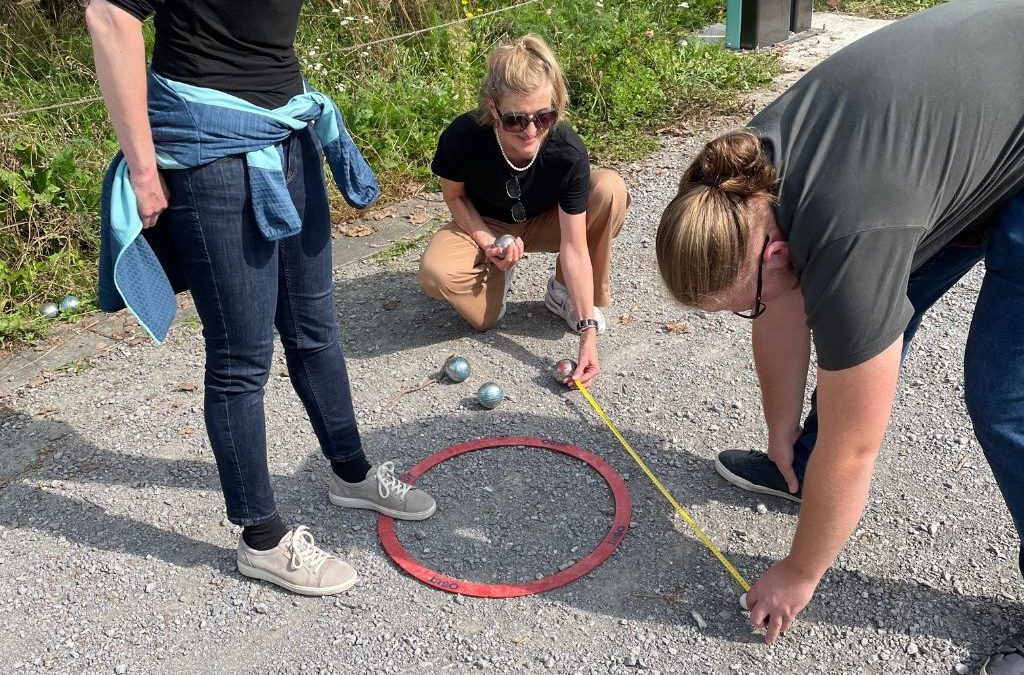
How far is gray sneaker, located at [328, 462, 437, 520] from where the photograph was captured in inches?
122

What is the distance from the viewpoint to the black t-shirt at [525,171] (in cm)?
386

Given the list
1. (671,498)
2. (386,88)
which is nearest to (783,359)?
(671,498)

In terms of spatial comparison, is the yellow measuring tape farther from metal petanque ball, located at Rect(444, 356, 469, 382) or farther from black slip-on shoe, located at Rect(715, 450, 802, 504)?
metal petanque ball, located at Rect(444, 356, 469, 382)

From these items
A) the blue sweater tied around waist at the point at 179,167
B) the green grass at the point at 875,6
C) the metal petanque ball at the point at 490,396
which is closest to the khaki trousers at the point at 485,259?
the metal petanque ball at the point at 490,396

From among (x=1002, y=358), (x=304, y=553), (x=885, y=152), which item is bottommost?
(x=304, y=553)

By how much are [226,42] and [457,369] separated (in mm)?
1838

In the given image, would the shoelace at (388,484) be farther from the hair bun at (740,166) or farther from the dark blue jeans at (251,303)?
the hair bun at (740,166)

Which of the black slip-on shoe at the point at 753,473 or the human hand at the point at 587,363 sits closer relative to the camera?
the black slip-on shoe at the point at 753,473

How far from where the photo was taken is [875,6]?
8547 mm

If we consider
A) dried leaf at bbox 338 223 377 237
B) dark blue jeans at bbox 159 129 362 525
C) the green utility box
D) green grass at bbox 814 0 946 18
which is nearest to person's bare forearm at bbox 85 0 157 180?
dark blue jeans at bbox 159 129 362 525

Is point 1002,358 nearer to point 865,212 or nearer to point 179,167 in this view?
point 865,212

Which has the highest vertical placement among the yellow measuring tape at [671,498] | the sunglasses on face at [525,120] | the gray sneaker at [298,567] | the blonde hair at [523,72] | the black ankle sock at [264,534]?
the blonde hair at [523,72]

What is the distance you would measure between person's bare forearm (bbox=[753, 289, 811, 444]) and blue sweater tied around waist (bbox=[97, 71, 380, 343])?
4.59 ft

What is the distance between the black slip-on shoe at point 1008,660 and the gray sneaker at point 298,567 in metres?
1.81
